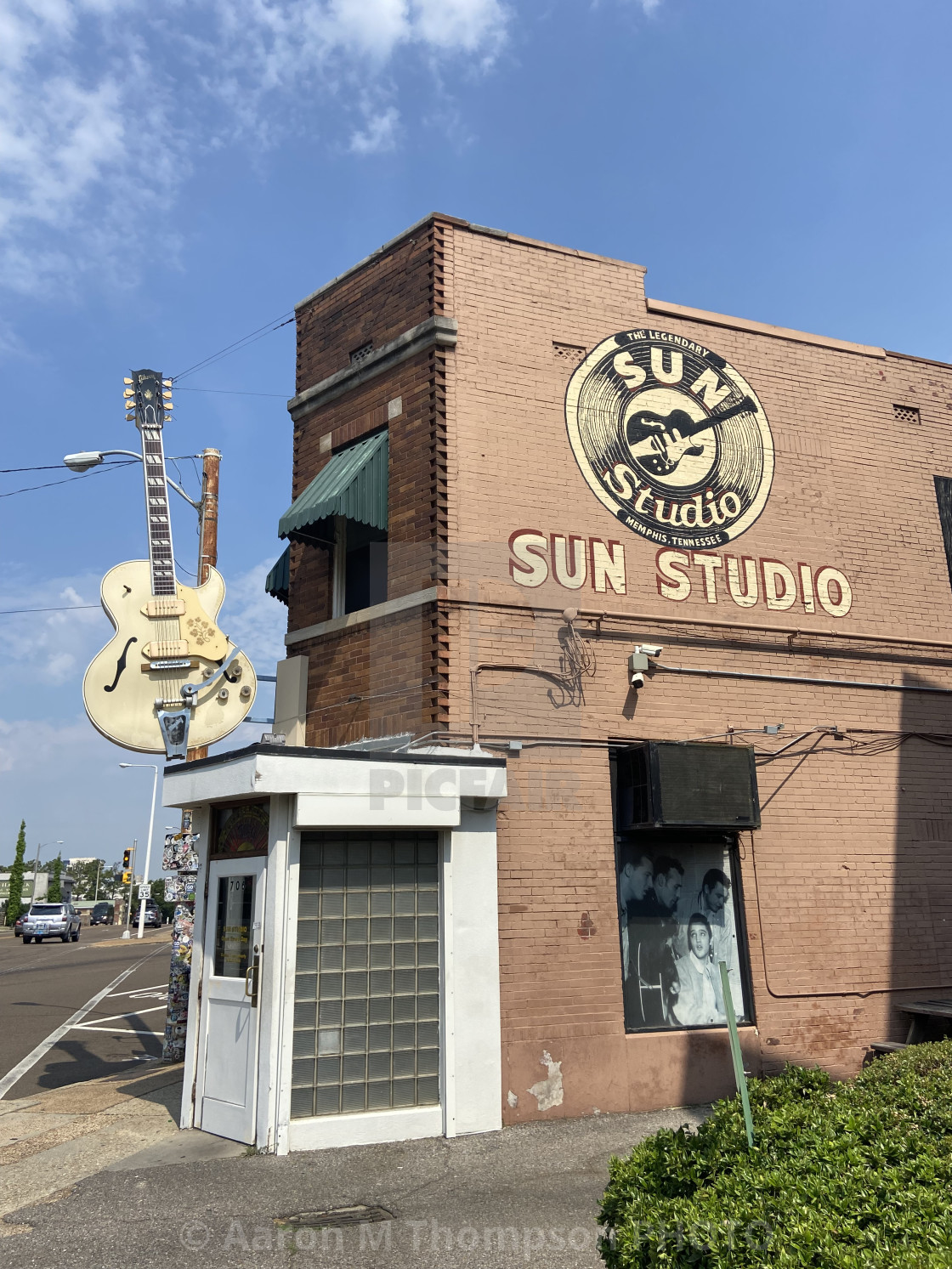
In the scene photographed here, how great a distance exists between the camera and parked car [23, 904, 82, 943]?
4141cm

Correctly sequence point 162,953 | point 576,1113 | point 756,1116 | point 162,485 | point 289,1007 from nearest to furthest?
point 756,1116, point 289,1007, point 576,1113, point 162,485, point 162,953

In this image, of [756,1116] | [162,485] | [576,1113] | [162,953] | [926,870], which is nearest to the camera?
[756,1116]

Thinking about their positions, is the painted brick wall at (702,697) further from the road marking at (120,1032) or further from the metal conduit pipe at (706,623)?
the road marking at (120,1032)

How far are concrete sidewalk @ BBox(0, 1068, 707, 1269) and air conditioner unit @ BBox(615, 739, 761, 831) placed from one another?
107 inches

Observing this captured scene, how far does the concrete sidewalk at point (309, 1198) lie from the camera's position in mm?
5562

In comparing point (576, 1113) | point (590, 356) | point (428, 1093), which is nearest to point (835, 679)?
point (590, 356)

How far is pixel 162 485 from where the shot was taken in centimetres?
1172

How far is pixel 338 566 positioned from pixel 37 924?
37593 mm

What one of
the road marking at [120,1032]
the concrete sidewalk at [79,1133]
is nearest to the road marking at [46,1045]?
the road marking at [120,1032]

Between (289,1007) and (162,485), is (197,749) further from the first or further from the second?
(289,1007)

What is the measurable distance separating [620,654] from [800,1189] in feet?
21.5

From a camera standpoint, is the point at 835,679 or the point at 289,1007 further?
the point at 835,679

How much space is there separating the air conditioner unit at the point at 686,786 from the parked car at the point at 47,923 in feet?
130

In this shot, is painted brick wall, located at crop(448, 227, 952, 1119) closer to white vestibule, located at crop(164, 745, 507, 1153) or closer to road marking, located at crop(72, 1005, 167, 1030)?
white vestibule, located at crop(164, 745, 507, 1153)
